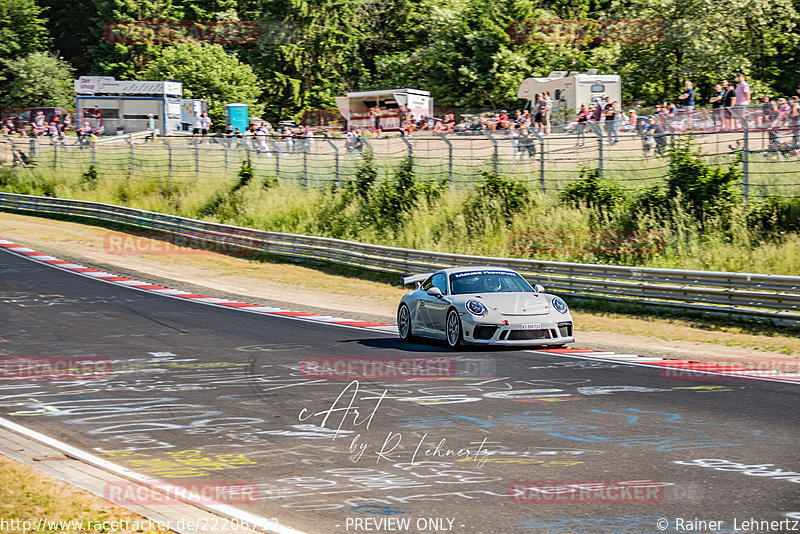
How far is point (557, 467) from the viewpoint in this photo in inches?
280

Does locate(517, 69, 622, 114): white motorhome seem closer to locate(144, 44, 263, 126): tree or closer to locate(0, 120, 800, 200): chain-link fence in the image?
locate(0, 120, 800, 200): chain-link fence

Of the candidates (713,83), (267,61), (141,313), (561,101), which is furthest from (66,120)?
(141,313)

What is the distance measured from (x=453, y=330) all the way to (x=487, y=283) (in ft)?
3.76

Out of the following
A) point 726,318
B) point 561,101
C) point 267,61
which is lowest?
point 726,318

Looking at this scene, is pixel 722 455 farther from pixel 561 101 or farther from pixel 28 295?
pixel 561 101

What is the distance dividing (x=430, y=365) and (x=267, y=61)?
223ft

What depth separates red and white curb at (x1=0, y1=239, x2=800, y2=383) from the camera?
39.2 feet

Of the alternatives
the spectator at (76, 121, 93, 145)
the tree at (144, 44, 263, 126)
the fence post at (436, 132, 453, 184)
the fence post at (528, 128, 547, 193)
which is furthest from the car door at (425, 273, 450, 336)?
the tree at (144, 44, 263, 126)

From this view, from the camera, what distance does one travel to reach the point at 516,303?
13.8 meters

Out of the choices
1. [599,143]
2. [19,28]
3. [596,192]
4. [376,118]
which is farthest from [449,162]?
[19,28]

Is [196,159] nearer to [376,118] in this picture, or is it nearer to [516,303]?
[376,118]

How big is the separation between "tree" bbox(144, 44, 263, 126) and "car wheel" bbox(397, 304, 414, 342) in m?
51.7

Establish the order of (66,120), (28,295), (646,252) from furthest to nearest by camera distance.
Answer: (66,120) → (646,252) → (28,295)

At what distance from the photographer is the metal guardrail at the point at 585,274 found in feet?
54.2
